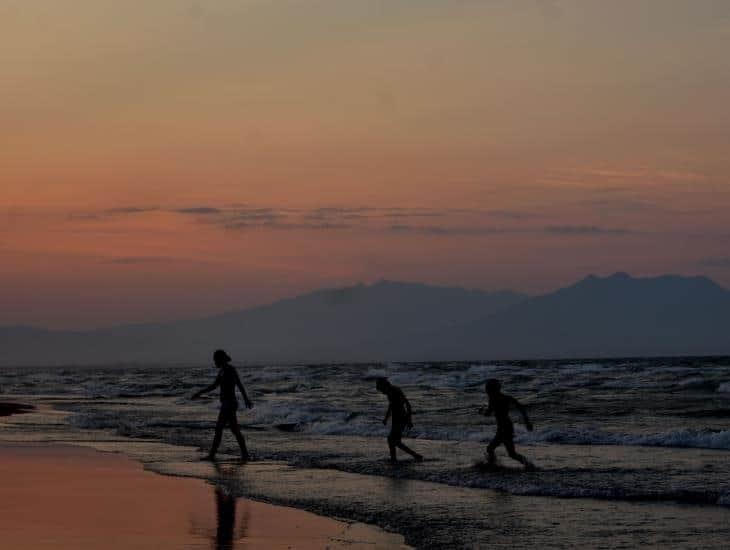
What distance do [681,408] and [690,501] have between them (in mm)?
21498

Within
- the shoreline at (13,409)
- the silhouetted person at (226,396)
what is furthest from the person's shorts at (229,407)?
the shoreline at (13,409)

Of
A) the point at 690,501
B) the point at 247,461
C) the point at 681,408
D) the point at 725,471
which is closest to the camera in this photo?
the point at 690,501

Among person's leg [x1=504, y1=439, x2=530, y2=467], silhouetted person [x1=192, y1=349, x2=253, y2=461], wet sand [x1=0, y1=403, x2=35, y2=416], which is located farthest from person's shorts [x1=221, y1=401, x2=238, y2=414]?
wet sand [x1=0, y1=403, x2=35, y2=416]

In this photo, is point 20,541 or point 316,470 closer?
point 20,541

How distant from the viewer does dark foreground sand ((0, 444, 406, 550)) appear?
11297 mm

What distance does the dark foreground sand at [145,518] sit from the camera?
11297mm

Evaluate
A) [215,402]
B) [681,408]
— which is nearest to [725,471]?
[681,408]

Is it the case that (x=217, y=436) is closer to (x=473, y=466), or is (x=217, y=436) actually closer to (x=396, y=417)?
(x=396, y=417)

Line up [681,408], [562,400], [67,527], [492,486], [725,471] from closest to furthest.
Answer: [67,527] → [492,486] → [725,471] → [681,408] → [562,400]

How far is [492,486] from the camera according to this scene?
53.1 ft

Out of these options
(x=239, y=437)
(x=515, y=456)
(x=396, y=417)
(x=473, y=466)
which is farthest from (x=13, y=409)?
(x=515, y=456)

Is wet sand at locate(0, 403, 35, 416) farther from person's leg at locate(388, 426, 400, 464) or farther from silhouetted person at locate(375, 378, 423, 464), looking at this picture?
person's leg at locate(388, 426, 400, 464)

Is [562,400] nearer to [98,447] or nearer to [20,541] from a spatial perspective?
[98,447]

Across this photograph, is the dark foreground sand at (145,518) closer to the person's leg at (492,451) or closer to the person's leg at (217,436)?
the person's leg at (217,436)
